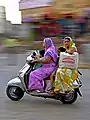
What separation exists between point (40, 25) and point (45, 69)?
15.5 metres

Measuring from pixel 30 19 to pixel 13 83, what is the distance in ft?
57.7

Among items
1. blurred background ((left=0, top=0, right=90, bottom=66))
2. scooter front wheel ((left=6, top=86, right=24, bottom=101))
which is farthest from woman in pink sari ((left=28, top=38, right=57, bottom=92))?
blurred background ((left=0, top=0, right=90, bottom=66))

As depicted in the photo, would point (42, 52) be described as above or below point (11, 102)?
above

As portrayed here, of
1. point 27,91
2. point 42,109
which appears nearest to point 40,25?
point 27,91

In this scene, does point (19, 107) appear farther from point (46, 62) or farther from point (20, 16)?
point (20, 16)

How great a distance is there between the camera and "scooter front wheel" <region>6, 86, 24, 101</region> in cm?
1061

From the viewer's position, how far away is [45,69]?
10.4 meters

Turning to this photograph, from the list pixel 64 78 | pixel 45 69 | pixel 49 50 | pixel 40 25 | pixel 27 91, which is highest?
pixel 49 50

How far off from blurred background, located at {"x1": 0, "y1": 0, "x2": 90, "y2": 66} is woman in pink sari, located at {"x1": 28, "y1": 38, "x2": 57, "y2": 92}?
31.5 feet

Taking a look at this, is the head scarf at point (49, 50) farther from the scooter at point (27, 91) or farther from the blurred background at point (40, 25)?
the blurred background at point (40, 25)

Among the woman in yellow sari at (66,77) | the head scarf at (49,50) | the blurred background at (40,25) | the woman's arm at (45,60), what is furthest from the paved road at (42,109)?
the blurred background at (40,25)

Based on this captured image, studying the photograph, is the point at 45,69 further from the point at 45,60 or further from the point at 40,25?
the point at 40,25

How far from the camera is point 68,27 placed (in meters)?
24.7

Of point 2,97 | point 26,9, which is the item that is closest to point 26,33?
point 26,9
